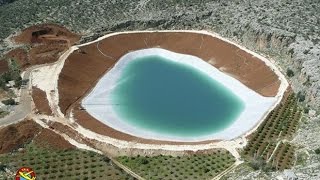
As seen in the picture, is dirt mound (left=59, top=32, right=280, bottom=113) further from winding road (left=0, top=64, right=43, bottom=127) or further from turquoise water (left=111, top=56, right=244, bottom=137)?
winding road (left=0, top=64, right=43, bottom=127)

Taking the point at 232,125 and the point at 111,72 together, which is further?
the point at 111,72

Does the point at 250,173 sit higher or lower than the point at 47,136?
higher

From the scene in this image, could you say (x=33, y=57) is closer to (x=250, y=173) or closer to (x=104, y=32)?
(x=104, y=32)

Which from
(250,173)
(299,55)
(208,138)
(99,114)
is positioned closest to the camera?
(250,173)

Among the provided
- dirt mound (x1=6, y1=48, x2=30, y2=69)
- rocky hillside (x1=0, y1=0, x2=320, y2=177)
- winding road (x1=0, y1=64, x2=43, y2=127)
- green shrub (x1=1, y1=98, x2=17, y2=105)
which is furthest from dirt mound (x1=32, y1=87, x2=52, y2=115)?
rocky hillside (x1=0, y1=0, x2=320, y2=177)

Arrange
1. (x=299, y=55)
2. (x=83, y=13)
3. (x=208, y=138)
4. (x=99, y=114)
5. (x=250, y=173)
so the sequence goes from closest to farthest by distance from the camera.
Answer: (x=250, y=173) → (x=208, y=138) → (x=99, y=114) → (x=299, y=55) → (x=83, y=13)

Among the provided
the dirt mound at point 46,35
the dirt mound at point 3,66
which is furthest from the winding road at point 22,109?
the dirt mound at point 46,35

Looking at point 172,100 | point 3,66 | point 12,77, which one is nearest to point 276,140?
point 172,100

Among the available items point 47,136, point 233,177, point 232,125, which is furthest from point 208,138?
point 47,136

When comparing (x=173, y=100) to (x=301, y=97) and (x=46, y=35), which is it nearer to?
(x=301, y=97)
